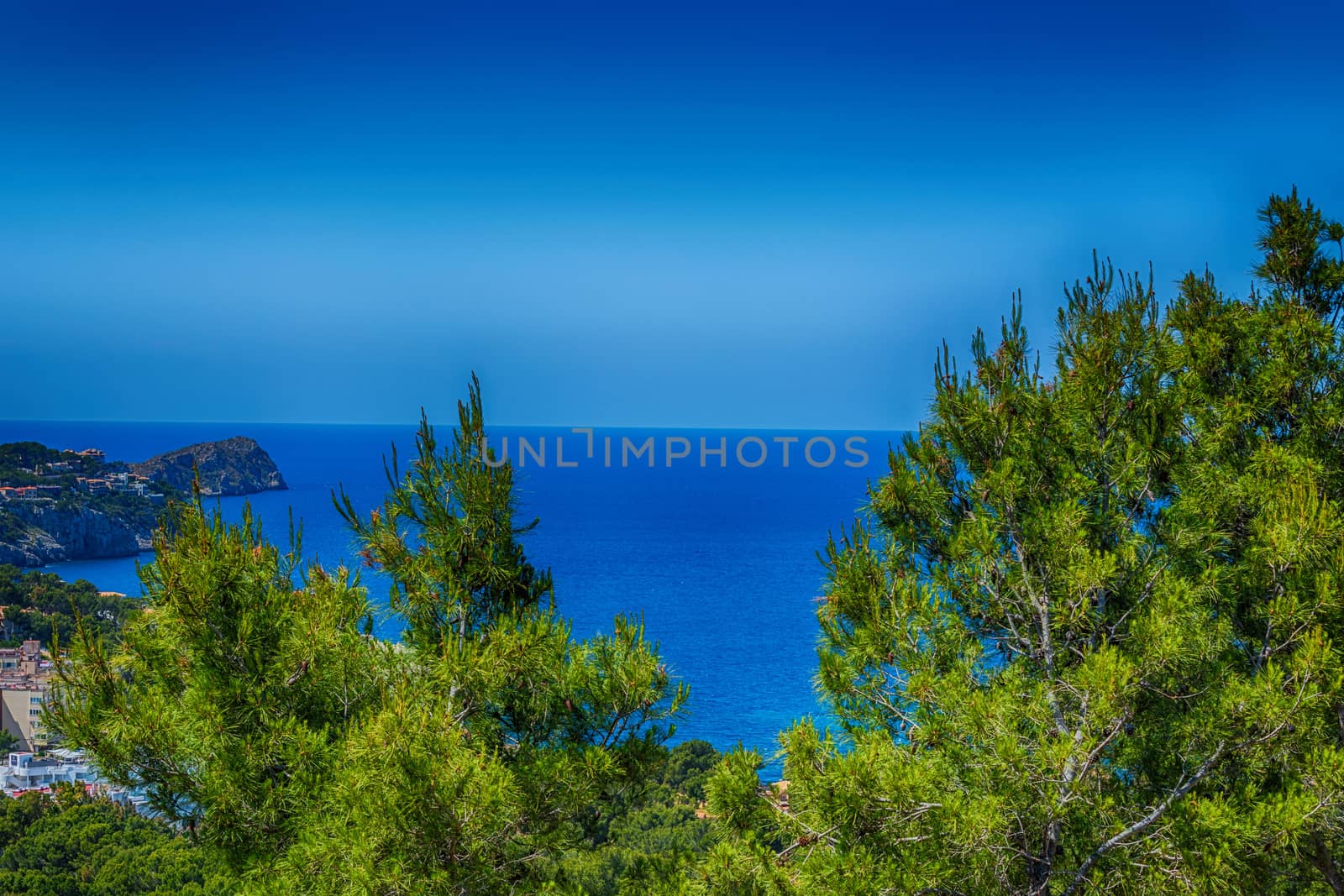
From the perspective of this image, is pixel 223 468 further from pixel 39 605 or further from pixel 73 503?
Result: pixel 39 605

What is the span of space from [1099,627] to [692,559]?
5580cm

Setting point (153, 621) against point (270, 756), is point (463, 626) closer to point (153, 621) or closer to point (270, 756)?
point (270, 756)

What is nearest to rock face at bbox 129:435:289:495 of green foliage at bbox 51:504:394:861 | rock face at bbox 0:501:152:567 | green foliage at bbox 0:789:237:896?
rock face at bbox 0:501:152:567

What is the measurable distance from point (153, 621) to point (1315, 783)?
15.7ft

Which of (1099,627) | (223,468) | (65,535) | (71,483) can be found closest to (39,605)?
(65,535)

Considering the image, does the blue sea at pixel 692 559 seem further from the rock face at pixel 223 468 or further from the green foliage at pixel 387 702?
the rock face at pixel 223 468

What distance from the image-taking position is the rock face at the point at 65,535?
58.2 m

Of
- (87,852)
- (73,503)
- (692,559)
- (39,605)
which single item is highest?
(73,503)

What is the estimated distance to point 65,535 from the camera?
62031mm

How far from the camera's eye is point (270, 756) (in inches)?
156

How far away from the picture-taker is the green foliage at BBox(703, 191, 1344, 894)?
3.31 meters

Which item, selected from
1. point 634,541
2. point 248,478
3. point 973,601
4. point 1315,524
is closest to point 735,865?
point 973,601

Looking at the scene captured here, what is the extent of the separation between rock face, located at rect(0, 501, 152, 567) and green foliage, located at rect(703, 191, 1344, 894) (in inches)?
2551

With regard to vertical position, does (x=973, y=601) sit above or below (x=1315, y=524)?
below
